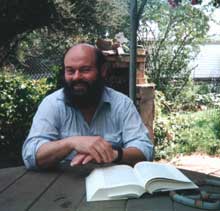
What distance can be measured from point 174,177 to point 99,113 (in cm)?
73

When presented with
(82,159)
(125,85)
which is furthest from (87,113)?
(125,85)

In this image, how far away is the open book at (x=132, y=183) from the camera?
1410 millimetres

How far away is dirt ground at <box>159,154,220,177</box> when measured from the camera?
4.85m

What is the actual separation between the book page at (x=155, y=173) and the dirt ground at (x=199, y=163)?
10.4 feet

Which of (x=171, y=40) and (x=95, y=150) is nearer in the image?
(x=95, y=150)

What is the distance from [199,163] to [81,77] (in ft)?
10.9

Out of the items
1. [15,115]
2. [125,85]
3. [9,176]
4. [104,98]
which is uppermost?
[104,98]

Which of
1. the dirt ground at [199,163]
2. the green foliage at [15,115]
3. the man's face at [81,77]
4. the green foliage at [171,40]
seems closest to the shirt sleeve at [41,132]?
the man's face at [81,77]

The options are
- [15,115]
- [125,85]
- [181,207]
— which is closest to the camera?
[181,207]

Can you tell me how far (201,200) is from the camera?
1.36m

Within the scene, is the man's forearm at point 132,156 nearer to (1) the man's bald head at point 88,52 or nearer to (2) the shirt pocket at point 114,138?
(2) the shirt pocket at point 114,138

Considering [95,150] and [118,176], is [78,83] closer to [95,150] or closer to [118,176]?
[95,150]

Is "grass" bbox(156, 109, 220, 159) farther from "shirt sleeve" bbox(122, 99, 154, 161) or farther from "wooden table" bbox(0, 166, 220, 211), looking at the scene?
"wooden table" bbox(0, 166, 220, 211)

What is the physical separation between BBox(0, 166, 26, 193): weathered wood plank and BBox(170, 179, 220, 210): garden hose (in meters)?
0.62
